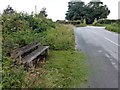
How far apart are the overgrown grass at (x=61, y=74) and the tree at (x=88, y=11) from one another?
73651 mm

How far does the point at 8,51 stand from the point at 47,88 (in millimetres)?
3633

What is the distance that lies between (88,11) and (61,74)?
78.4 metres

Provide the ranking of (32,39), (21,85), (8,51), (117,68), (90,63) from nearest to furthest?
1. (21,85)
2. (8,51)
3. (117,68)
4. (90,63)
5. (32,39)

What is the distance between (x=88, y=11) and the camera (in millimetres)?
87000

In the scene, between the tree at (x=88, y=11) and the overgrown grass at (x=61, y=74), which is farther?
the tree at (x=88, y=11)

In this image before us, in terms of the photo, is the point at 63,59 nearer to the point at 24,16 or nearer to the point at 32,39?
the point at 32,39

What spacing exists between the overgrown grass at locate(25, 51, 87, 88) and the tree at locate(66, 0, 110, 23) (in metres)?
73.7

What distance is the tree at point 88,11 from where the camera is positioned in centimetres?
8631

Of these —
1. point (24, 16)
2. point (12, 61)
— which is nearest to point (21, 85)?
point (12, 61)

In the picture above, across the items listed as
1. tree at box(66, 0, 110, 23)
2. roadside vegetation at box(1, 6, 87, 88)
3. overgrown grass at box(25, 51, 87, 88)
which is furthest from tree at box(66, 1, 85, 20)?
overgrown grass at box(25, 51, 87, 88)

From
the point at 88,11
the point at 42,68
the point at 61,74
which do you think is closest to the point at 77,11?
the point at 88,11

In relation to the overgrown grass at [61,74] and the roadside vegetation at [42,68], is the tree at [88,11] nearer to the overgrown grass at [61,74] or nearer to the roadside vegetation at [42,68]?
the roadside vegetation at [42,68]

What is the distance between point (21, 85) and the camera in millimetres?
7488

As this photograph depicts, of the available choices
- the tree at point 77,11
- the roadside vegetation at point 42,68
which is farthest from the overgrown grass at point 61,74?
the tree at point 77,11
